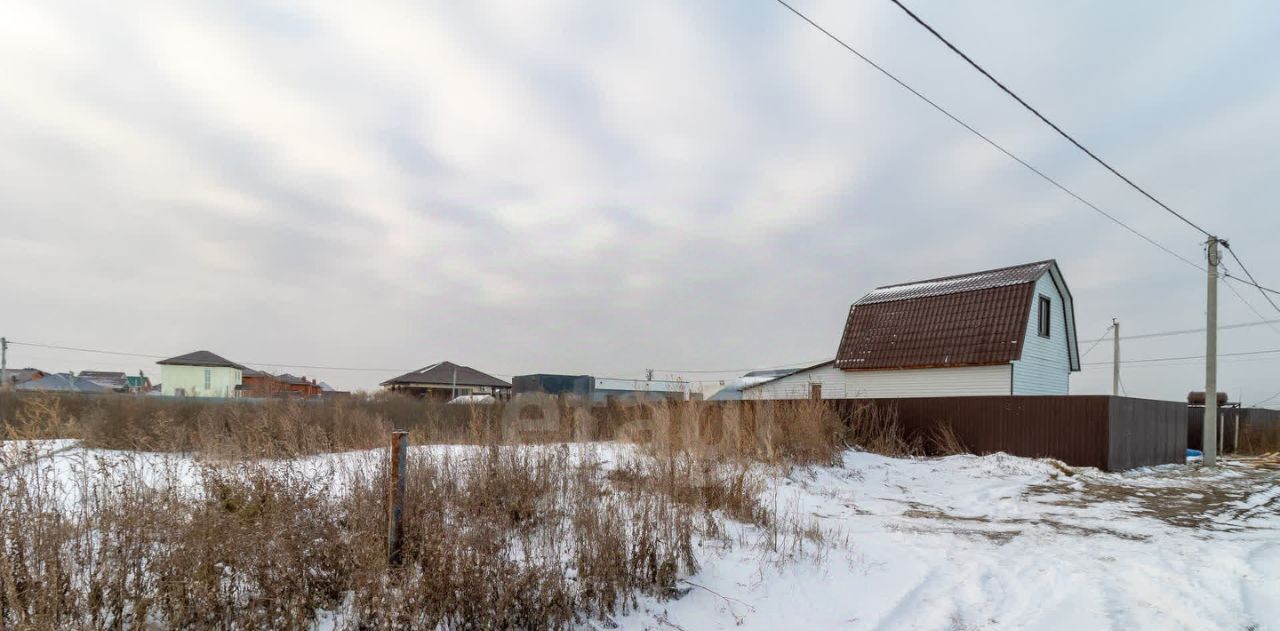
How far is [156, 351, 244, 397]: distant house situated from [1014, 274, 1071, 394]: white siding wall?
1679 inches

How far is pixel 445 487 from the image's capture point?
539 cm

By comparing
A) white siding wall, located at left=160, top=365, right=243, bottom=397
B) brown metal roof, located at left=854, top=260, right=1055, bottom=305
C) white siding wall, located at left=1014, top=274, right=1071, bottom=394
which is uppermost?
brown metal roof, located at left=854, top=260, right=1055, bottom=305

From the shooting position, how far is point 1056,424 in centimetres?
1426

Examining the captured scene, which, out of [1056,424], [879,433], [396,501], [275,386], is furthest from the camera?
[275,386]

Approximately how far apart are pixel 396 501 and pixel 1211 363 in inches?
800

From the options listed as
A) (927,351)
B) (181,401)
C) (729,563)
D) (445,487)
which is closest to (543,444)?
(445,487)

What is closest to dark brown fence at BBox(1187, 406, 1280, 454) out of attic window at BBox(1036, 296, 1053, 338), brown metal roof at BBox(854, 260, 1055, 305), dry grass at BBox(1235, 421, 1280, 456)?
dry grass at BBox(1235, 421, 1280, 456)

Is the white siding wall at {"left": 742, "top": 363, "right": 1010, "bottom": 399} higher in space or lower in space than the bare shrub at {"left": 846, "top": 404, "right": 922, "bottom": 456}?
higher

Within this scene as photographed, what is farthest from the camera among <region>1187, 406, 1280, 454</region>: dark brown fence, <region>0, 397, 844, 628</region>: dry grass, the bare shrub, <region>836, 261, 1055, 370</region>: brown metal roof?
<region>1187, 406, 1280, 454</region>: dark brown fence

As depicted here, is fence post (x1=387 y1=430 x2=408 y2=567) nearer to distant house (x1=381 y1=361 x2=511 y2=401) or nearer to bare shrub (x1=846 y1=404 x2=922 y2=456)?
bare shrub (x1=846 y1=404 x2=922 y2=456)

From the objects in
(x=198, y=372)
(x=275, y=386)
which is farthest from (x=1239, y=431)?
(x=198, y=372)

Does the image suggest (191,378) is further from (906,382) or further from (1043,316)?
(1043,316)

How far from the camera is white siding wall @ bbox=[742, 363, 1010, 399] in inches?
780

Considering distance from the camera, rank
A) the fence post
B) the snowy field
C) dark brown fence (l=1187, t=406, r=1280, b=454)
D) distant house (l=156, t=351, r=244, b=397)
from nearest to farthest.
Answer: the fence post
the snowy field
dark brown fence (l=1187, t=406, r=1280, b=454)
distant house (l=156, t=351, r=244, b=397)
